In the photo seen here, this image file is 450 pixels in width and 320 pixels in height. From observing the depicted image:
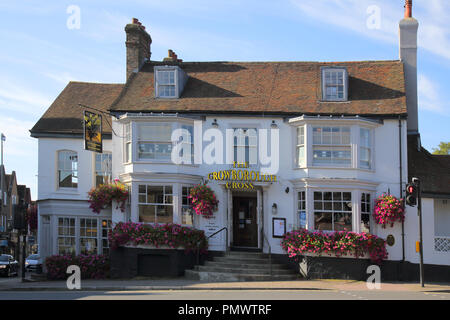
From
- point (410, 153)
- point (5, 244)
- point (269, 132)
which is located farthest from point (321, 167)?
point (5, 244)

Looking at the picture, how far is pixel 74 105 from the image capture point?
26.8 metres

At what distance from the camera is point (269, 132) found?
2255cm

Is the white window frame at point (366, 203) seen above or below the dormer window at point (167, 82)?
below

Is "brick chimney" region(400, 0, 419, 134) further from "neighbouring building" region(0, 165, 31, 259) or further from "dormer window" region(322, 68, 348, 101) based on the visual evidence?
"neighbouring building" region(0, 165, 31, 259)

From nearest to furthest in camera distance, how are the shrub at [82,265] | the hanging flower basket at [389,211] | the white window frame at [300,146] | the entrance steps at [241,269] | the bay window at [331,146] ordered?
the entrance steps at [241,269], the hanging flower basket at [389,211], the bay window at [331,146], the white window frame at [300,146], the shrub at [82,265]

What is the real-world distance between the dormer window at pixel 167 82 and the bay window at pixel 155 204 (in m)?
4.13

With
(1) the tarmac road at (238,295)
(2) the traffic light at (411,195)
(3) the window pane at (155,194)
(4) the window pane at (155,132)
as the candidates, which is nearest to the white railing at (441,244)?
(2) the traffic light at (411,195)

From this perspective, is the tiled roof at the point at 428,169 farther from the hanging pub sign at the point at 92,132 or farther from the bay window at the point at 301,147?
the hanging pub sign at the point at 92,132

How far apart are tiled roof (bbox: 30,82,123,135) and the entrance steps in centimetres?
783

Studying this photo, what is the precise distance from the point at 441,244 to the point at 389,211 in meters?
2.58

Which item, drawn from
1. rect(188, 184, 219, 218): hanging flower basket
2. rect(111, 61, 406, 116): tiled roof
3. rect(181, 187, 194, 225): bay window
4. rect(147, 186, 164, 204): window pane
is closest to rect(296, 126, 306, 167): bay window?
rect(111, 61, 406, 116): tiled roof

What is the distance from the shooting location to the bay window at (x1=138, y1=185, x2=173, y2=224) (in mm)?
22266

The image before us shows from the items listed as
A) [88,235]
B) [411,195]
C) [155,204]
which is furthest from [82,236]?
[411,195]

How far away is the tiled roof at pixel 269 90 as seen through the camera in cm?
2238
